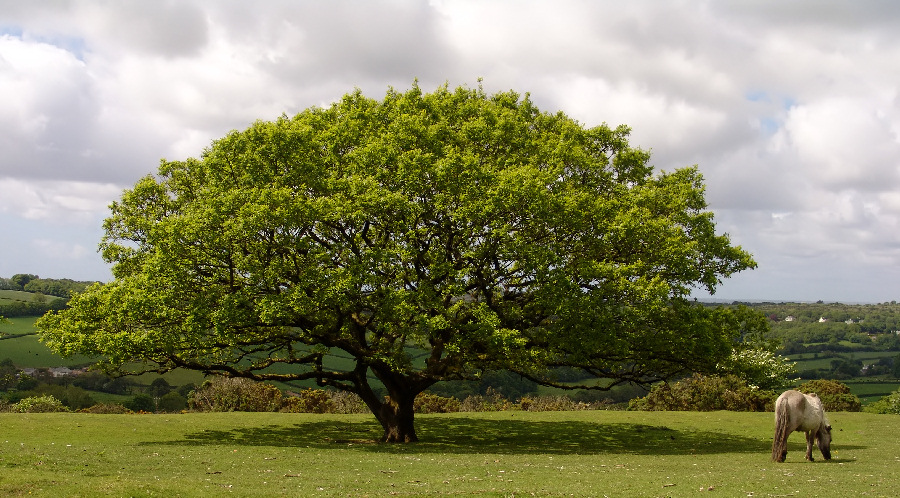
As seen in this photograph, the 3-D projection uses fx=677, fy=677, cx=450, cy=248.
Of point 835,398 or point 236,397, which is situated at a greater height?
point 835,398

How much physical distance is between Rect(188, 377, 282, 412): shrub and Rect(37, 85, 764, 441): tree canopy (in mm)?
16224

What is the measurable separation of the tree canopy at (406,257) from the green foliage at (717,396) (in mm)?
23815

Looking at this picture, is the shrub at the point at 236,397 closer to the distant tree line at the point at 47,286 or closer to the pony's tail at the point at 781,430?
the pony's tail at the point at 781,430

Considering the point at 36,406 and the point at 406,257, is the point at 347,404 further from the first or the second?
the point at 406,257

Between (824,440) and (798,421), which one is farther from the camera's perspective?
(824,440)

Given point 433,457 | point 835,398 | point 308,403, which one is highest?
point 433,457

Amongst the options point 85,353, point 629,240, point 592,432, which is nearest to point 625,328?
point 629,240

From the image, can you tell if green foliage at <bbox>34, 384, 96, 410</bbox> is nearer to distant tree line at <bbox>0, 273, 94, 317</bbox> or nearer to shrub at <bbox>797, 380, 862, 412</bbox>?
distant tree line at <bbox>0, 273, 94, 317</bbox>

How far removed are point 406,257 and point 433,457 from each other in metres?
8.18

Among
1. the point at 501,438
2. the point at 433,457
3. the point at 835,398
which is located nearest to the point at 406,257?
the point at 433,457

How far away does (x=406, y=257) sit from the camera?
28656 mm

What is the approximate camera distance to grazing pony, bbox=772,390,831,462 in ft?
82.4

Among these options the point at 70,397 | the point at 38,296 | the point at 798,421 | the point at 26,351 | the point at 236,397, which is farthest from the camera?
the point at 38,296

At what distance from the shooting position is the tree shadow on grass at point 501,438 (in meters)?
30.7
